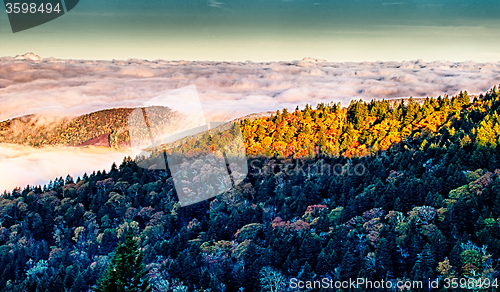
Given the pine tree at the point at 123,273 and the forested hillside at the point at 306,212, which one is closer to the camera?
the pine tree at the point at 123,273

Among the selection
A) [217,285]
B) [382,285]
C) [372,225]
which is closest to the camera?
[382,285]

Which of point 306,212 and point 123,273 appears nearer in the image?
point 123,273

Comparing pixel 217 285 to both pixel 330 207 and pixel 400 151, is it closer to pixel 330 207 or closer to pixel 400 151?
pixel 330 207

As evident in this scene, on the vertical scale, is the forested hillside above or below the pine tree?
below

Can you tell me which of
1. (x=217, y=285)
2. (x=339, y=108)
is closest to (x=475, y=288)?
(x=217, y=285)

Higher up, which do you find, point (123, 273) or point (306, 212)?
point (123, 273)

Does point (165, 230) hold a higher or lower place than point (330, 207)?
lower

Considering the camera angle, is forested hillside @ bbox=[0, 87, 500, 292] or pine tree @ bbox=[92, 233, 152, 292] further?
forested hillside @ bbox=[0, 87, 500, 292]

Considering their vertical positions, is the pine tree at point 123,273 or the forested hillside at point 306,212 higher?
the pine tree at point 123,273
